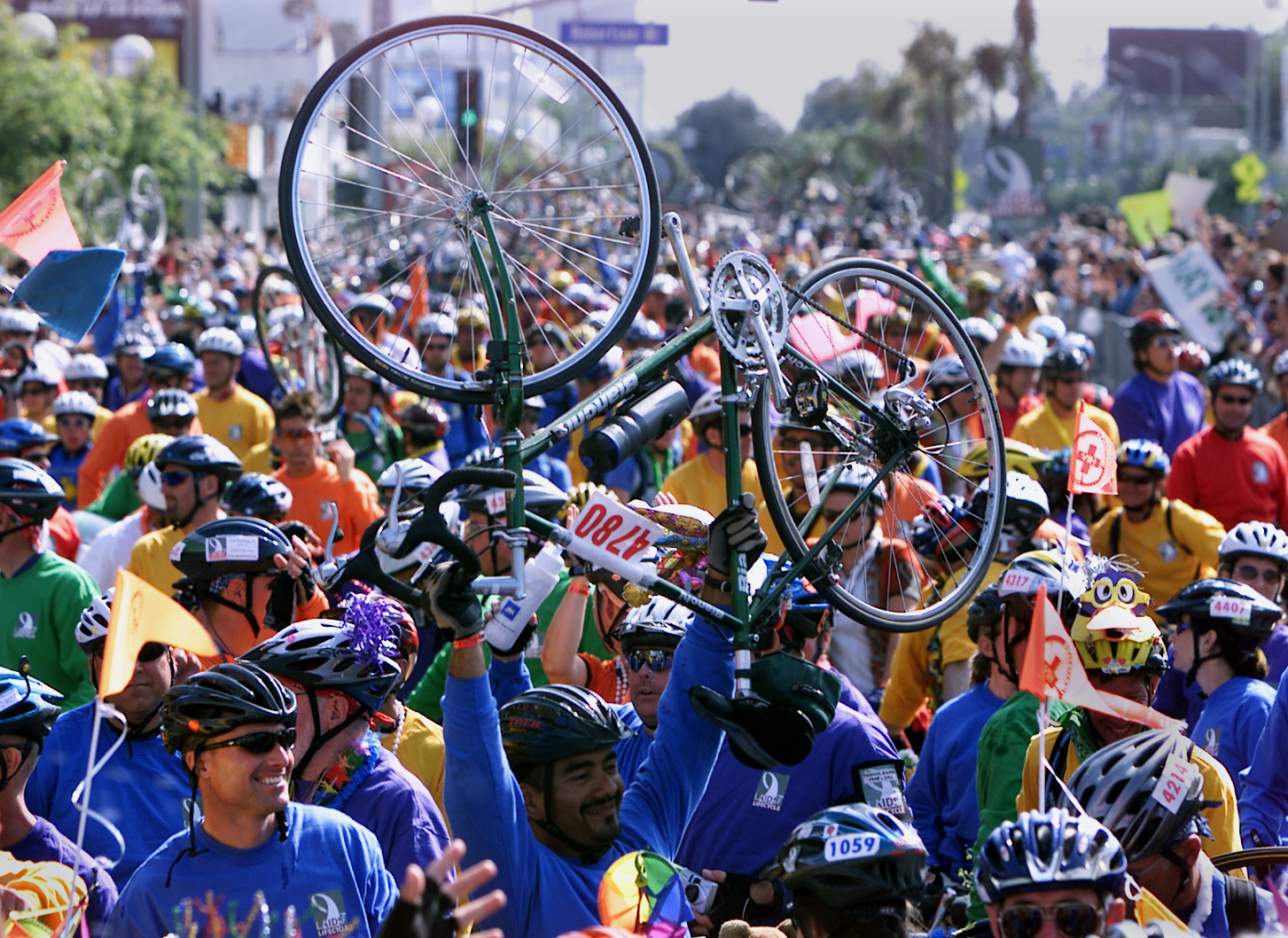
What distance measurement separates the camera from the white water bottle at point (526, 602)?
4.04 metres

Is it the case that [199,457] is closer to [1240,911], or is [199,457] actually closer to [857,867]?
[857,867]

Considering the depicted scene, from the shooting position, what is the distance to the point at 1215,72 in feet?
258

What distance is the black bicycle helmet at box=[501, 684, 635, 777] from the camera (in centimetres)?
405

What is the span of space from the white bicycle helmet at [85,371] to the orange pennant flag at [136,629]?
31.3ft

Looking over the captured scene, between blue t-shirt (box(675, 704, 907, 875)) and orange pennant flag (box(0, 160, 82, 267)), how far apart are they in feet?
8.04

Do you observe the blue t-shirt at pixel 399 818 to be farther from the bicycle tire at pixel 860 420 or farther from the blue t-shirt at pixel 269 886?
the bicycle tire at pixel 860 420

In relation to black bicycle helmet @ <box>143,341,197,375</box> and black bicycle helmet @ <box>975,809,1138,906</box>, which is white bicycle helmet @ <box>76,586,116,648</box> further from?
black bicycle helmet @ <box>143,341,197,375</box>

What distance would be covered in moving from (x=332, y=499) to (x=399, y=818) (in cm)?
446

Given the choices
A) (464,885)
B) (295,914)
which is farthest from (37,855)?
(464,885)

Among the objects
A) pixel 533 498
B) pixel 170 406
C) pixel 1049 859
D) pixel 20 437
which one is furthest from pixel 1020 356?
pixel 1049 859

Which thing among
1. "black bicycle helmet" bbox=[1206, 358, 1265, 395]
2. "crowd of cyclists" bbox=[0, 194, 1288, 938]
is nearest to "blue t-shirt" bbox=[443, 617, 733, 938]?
"crowd of cyclists" bbox=[0, 194, 1288, 938]

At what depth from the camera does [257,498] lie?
7.21 m

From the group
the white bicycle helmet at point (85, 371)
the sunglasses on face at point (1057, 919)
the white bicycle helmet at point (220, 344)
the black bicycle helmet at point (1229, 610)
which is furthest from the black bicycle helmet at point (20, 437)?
the sunglasses on face at point (1057, 919)

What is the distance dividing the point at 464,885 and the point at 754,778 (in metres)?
2.27
